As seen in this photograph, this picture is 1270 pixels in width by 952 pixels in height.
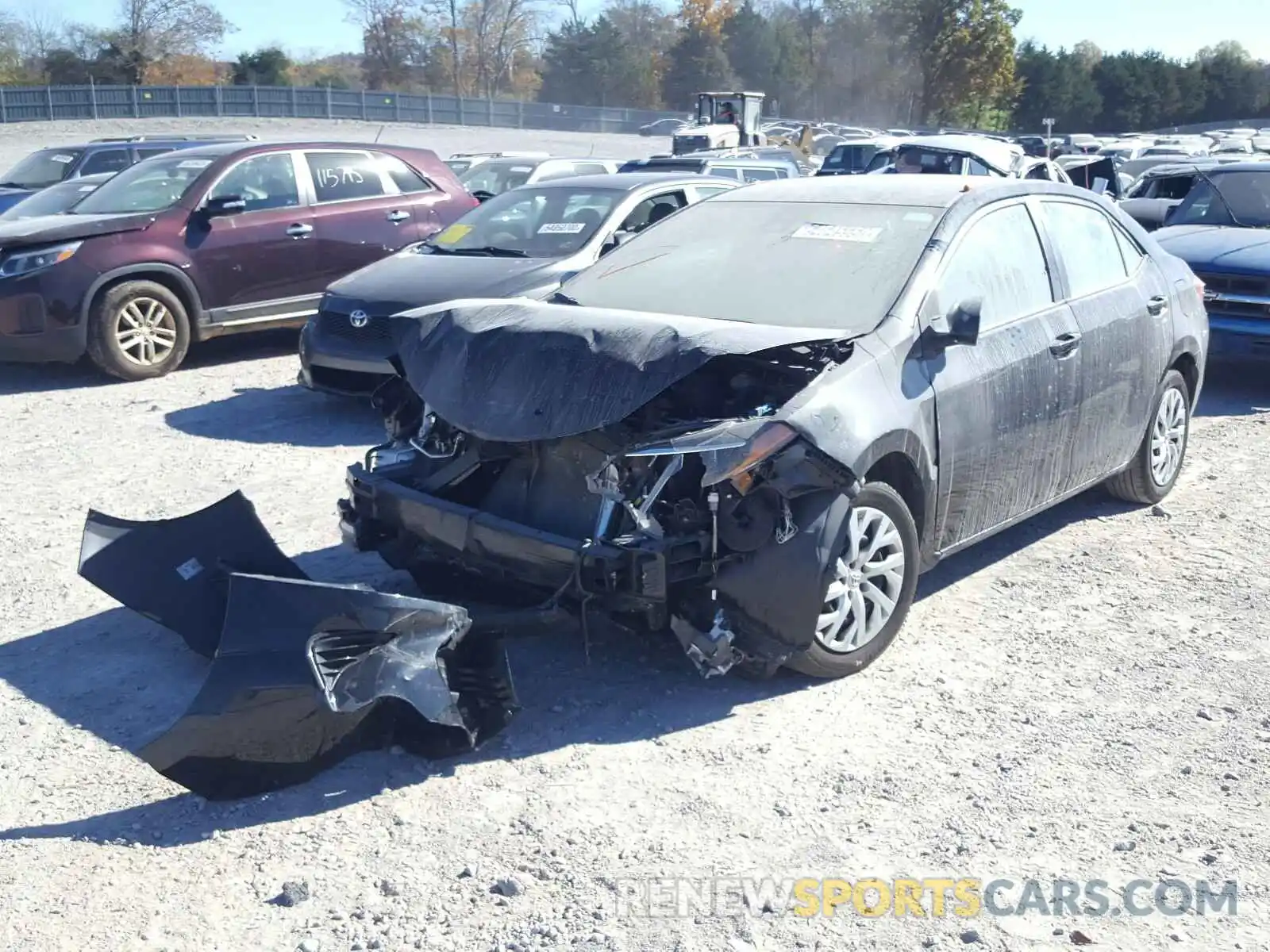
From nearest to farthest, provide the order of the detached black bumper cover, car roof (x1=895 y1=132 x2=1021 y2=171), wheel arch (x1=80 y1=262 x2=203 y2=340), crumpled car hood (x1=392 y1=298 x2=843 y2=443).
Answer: the detached black bumper cover < crumpled car hood (x1=392 y1=298 x2=843 y2=443) < wheel arch (x1=80 y1=262 x2=203 y2=340) < car roof (x1=895 y1=132 x2=1021 y2=171)

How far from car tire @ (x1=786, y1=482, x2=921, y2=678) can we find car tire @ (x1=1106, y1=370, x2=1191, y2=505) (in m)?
2.34

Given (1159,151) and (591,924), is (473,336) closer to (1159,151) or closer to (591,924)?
(591,924)

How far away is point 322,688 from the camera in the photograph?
12.4ft

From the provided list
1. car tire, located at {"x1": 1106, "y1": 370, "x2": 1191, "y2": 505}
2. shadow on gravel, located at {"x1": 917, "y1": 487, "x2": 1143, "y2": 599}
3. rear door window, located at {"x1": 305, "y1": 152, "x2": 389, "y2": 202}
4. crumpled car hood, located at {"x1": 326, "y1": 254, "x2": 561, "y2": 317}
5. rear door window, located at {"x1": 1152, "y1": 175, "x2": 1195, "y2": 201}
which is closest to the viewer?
shadow on gravel, located at {"x1": 917, "y1": 487, "x2": 1143, "y2": 599}

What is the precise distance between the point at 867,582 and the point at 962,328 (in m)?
1.04

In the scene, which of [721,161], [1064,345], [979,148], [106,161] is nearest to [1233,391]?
[1064,345]

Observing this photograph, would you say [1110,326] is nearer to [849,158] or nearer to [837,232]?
[837,232]

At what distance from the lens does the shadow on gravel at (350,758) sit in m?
3.79

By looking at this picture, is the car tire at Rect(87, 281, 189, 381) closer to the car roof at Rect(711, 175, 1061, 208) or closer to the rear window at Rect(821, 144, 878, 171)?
the car roof at Rect(711, 175, 1061, 208)

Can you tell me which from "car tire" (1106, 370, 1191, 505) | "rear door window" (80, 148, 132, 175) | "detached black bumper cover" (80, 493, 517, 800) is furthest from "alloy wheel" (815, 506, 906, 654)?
"rear door window" (80, 148, 132, 175)

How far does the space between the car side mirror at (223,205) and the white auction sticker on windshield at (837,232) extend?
19.8 feet

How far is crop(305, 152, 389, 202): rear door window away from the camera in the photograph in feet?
35.7

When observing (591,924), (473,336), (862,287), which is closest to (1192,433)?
(862,287)

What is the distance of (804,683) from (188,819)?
84.9 inches
